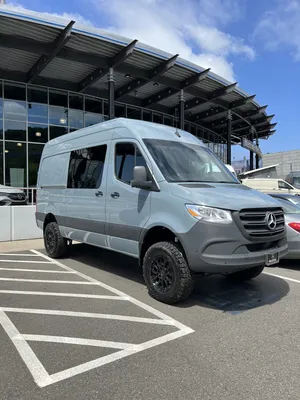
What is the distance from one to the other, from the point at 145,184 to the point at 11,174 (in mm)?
15106

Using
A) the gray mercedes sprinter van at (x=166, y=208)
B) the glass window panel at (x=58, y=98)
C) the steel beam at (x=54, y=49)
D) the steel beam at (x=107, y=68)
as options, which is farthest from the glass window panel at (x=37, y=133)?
the gray mercedes sprinter van at (x=166, y=208)

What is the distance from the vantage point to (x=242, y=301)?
4930 mm

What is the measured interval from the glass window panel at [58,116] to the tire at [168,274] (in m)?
16.7

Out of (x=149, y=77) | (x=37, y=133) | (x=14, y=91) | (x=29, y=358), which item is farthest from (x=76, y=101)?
(x=29, y=358)

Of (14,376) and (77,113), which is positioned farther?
(77,113)

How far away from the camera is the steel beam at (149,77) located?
670 inches

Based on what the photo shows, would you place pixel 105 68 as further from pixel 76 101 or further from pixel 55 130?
pixel 55 130

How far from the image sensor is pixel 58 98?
791 inches

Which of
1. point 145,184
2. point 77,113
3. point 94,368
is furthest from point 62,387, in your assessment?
point 77,113

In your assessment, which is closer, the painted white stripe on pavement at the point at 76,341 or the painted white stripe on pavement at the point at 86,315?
the painted white stripe on pavement at the point at 76,341

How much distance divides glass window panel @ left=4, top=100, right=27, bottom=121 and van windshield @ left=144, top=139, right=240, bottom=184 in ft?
50.1

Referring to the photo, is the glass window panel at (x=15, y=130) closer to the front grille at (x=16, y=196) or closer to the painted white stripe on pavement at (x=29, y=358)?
the front grille at (x=16, y=196)

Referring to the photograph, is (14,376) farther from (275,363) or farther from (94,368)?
(275,363)

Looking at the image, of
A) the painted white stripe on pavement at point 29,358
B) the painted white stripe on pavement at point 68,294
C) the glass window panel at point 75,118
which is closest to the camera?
the painted white stripe on pavement at point 29,358
